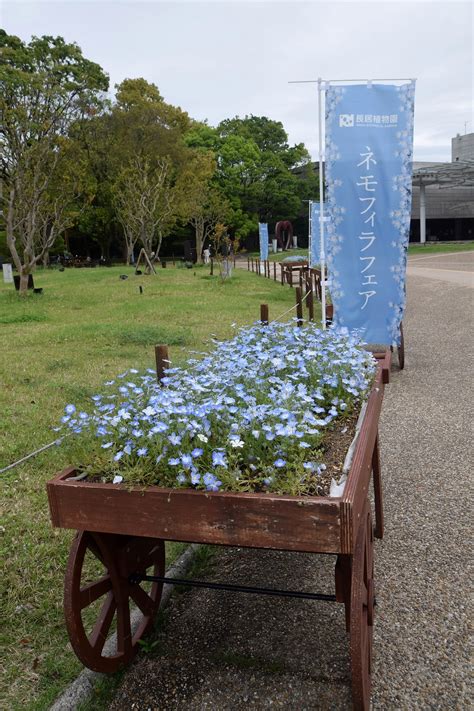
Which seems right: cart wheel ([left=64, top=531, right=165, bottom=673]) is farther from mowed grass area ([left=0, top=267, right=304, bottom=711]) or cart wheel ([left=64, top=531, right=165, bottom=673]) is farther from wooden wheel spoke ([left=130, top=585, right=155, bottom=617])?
mowed grass area ([left=0, top=267, right=304, bottom=711])

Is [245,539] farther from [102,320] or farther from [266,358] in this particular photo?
[102,320]

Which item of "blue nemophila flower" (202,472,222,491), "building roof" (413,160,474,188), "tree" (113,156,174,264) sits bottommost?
"blue nemophila flower" (202,472,222,491)

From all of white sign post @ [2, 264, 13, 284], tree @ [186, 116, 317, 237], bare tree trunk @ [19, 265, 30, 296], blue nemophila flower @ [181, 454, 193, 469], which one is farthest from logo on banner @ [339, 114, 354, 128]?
tree @ [186, 116, 317, 237]

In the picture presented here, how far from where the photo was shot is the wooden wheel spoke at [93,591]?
2.07 m

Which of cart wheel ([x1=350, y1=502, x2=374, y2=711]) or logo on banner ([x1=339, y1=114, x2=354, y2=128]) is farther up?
logo on banner ([x1=339, y1=114, x2=354, y2=128])

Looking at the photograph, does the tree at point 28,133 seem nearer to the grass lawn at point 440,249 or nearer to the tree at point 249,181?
the tree at point 249,181

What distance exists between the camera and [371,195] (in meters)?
6.11

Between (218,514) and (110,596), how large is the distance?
31.8 inches

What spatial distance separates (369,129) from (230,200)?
34.1 m

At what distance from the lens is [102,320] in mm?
11047

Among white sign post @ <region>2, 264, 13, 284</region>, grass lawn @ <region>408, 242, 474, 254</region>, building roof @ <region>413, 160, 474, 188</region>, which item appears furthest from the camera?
grass lawn @ <region>408, 242, 474, 254</region>

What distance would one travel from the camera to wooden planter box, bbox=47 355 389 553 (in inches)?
65.3

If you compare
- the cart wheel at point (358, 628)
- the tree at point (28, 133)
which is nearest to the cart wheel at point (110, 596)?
the cart wheel at point (358, 628)

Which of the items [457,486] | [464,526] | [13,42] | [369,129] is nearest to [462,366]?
[369,129]
